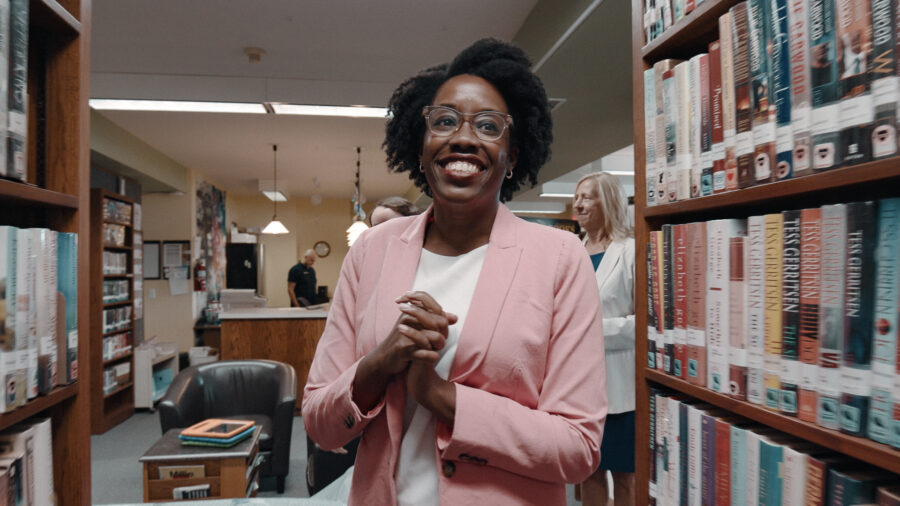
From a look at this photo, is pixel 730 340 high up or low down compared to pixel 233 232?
down

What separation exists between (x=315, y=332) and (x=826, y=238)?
533 centimetres

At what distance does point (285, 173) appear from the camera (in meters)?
9.32

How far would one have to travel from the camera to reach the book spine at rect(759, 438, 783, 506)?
2.85ft

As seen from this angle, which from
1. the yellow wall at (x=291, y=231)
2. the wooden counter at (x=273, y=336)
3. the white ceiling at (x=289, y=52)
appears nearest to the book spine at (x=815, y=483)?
the white ceiling at (x=289, y=52)

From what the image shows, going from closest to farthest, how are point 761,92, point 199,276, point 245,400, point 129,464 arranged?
point 761,92 → point 245,400 → point 129,464 → point 199,276

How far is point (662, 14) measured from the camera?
48.3 inches

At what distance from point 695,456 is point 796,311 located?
1.32 feet

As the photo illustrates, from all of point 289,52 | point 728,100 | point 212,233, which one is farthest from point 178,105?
point 212,233

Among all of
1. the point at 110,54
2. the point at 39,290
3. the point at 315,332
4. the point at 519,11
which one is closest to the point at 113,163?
the point at 110,54

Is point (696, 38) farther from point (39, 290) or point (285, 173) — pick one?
point (285, 173)

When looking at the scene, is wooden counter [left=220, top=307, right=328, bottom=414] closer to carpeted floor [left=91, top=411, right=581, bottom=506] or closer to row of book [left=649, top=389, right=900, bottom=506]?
carpeted floor [left=91, top=411, right=581, bottom=506]

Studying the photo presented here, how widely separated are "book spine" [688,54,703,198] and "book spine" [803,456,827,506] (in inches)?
20.9

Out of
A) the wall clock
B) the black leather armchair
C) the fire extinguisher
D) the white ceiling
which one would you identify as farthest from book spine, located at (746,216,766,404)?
the wall clock

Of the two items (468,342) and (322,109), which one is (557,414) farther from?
(322,109)
